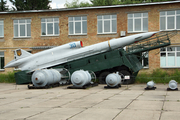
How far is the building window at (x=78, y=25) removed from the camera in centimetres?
2578

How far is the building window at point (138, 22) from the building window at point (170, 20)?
153cm

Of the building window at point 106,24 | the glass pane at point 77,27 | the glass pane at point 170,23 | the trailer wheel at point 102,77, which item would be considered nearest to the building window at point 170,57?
the glass pane at point 170,23

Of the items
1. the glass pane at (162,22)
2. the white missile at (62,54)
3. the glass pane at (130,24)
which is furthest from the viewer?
the glass pane at (130,24)

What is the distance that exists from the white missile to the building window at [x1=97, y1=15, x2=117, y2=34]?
4748 mm

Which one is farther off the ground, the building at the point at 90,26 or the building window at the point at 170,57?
the building at the point at 90,26

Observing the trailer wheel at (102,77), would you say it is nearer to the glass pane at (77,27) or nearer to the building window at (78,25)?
the building window at (78,25)

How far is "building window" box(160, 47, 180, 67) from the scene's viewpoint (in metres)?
23.5

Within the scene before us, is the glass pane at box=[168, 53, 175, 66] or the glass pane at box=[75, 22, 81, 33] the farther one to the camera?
the glass pane at box=[75, 22, 81, 33]

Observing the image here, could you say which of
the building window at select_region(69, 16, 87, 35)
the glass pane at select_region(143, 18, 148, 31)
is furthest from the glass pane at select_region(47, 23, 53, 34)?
the glass pane at select_region(143, 18, 148, 31)

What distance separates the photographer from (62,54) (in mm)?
21359

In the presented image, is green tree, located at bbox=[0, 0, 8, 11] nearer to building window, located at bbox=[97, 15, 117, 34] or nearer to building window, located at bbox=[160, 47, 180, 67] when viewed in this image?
building window, located at bbox=[97, 15, 117, 34]

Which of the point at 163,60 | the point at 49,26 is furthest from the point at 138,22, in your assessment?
the point at 49,26

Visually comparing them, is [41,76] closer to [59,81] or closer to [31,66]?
[59,81]

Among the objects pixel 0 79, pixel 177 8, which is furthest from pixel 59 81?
pixel 177 8
